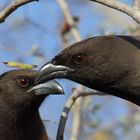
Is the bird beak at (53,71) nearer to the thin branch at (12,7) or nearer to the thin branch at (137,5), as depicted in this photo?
the thin branch at (12,7)

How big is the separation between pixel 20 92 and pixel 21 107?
15 cm

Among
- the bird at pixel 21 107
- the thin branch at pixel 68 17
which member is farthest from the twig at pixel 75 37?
the bird at pixel 21 107

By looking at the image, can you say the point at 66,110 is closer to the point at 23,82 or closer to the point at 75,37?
the point at 23,82

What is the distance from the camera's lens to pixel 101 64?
5758 millimetres

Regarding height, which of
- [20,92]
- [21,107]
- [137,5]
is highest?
[137,5]

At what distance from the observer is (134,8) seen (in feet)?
16.8

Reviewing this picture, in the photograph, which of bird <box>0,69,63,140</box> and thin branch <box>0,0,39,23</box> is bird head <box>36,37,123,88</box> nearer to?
thin branch <box>0,0,39,23</box>

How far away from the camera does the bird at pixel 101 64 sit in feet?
18.7

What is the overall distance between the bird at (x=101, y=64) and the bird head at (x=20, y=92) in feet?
3.38

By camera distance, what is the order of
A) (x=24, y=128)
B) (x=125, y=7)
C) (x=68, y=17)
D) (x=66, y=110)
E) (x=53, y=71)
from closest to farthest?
1. (x=125, y=7)
2. (x=66, y=110)
3. (x=53, y=71)
4. (x=24, y=128)
5. (x=68, y=17)

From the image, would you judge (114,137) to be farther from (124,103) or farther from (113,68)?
(113,68)

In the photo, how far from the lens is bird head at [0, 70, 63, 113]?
6906mm

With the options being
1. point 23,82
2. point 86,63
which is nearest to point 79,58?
point 86,63

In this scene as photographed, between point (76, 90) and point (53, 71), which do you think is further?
point (76, 90)
